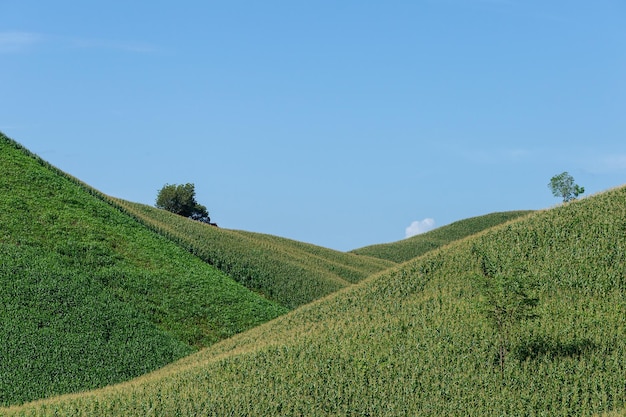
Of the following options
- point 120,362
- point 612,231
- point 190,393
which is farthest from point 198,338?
point 612,231

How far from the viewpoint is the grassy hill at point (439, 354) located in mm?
29469

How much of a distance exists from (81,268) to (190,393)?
90.9ft

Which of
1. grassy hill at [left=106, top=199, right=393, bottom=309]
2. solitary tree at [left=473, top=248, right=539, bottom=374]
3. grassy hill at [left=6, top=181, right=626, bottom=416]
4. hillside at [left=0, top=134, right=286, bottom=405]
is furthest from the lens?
grassy hill at [left=106, top=199, right=393, bottom=309]

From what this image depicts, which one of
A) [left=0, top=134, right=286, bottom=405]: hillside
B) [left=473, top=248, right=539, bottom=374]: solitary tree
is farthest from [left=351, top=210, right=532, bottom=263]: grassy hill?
[left=473, top=248, right=539, bottom=374]: solitary tree

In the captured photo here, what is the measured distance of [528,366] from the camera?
102ft

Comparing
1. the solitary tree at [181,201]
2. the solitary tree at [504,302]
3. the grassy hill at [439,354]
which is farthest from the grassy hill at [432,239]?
the solitary tree at [504,302]

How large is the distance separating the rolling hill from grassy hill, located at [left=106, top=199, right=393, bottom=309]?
22444 millimetres

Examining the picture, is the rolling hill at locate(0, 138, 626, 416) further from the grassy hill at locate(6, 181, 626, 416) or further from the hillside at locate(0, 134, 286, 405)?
the hillside at locate(0, 134, 286, 405)

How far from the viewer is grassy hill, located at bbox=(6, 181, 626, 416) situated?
96.7ft

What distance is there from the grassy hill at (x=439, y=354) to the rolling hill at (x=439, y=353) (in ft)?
0.25

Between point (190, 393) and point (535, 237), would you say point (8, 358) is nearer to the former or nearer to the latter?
point (190, 393)

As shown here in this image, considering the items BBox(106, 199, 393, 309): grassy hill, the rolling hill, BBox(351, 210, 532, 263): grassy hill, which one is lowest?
the rolling hill

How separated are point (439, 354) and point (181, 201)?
102 metres

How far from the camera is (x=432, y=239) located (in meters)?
132
